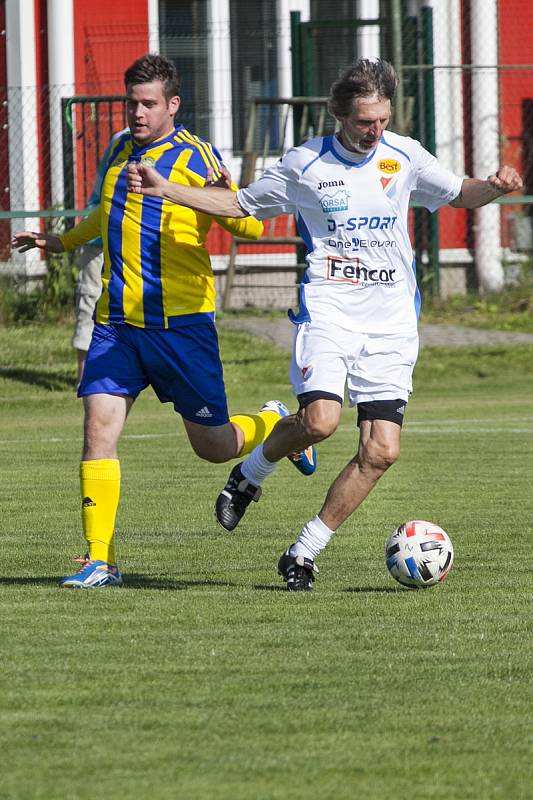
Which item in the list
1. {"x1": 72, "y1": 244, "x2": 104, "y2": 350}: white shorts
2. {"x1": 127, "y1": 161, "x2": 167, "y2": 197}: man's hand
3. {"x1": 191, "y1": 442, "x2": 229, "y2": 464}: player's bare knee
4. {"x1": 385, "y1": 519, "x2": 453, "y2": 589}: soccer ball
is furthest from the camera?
{"x1": 72, "y1": 244, "x2": 104, "y2": 350}: white shorts

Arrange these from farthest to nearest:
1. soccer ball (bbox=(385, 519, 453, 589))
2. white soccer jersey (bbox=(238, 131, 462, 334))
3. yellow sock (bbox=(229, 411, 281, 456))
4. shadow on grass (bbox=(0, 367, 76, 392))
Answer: shadow on grass (bbox=(0, 367, 76, 392)), yellow sock (bbox=(229, 411, 281, 456)), white soccer jersey (bbox=(238, 131, 462, 334)), soccer ball (bbox=(385, 519, 453, 589))

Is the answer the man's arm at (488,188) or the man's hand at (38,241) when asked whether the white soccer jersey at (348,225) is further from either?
the man's hand at (38,241)

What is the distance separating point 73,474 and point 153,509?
1.54 metres

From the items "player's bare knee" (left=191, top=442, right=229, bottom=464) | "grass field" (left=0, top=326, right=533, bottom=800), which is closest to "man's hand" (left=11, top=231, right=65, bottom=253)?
"player's bare knee" (left=191, top=442, right=229, bottom=464)

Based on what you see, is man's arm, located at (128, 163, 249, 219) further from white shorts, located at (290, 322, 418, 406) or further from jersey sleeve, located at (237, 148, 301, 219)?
white shorts, located at (290, 322, 418, 406)

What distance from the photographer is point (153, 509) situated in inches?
347

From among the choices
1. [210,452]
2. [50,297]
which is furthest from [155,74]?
[50,297]

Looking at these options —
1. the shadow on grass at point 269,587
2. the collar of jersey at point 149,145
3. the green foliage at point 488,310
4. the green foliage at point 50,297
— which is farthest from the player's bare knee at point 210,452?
the green foliage at point 488,310

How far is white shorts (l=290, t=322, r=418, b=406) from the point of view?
6.40 metres

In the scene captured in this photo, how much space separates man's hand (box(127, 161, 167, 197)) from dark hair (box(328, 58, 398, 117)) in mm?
752

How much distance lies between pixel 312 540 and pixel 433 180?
Answer: 61.1 inches

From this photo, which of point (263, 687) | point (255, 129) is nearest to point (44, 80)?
point (255, 129)

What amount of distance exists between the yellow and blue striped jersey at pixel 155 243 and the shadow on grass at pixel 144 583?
1.03 metres

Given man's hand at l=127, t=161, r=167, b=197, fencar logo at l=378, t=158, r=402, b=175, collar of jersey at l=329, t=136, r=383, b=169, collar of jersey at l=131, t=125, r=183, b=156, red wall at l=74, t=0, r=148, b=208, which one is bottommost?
man's hand at l=127, t=161, r=167, b=197
